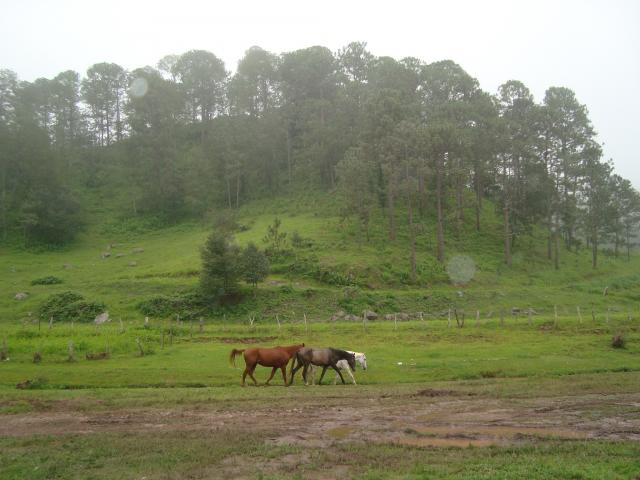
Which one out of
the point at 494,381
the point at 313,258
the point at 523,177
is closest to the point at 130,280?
the point at 313,258

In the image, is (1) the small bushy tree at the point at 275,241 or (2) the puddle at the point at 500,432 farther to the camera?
(1) the small bushy tree at the point at 275,241

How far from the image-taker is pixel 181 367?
2586cm

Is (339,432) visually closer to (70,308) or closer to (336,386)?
(336,386)

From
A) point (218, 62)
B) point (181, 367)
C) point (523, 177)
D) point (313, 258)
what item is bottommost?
point (181, 367)

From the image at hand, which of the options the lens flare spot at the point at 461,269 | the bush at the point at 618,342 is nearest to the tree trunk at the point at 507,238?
the lens flare spot at the point at 461,269

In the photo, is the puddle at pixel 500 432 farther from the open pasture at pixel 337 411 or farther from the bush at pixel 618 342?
the bush at pixel 618 342

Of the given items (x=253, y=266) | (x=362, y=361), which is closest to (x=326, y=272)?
(x=253, y=266)

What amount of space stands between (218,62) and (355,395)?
96.8 m

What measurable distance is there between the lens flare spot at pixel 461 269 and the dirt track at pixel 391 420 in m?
36.9

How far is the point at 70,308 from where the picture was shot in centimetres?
4444

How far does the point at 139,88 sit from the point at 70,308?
54.9m

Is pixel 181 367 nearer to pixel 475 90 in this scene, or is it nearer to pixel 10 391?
pixel 10 391

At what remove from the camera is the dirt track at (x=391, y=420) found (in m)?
13.7

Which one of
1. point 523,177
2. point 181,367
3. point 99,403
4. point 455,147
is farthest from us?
point 523,177
